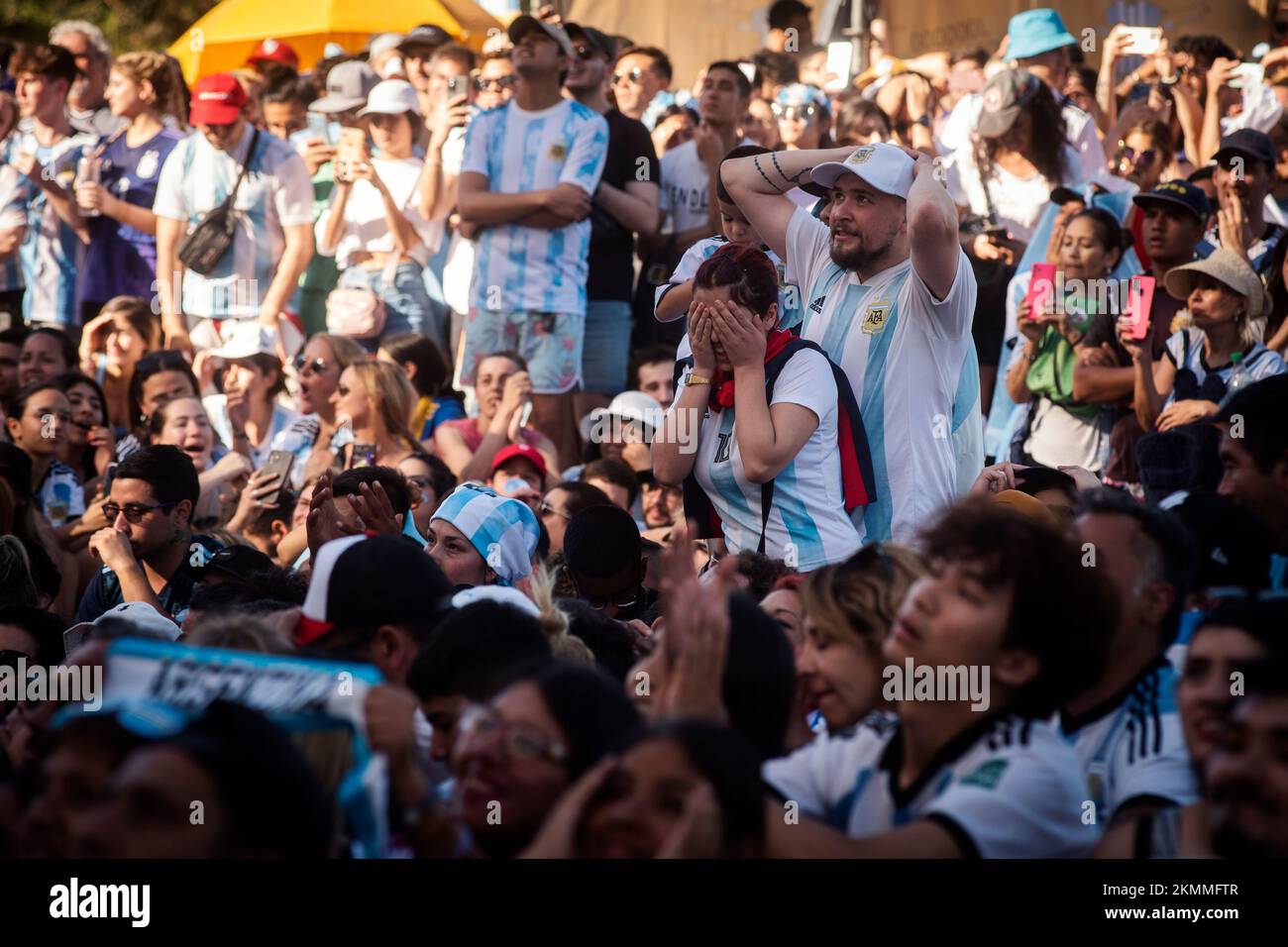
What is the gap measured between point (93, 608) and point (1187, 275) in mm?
4388

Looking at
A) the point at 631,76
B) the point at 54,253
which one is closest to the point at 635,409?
the point at 631,76

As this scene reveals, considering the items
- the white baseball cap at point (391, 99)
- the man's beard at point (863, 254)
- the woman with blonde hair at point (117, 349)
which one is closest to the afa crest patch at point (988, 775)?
the man's beard at point (863, 254)

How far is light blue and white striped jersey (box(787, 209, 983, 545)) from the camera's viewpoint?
532 cm

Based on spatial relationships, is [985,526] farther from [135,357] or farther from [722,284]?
[135,357]

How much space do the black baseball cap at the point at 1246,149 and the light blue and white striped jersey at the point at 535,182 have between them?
2985 mm

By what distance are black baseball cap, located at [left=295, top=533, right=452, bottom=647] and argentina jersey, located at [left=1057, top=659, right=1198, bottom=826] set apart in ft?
4.88

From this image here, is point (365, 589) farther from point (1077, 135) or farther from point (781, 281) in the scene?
point (1077, 135)

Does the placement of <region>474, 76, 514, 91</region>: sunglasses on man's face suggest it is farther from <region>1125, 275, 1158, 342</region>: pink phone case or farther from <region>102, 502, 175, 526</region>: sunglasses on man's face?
<region>1125, 275, 1158, 342</region>: pink phone case

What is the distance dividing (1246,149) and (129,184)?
629 cm

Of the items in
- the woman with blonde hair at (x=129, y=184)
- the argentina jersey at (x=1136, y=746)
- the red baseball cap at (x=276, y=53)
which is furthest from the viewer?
the red baseball cap at (x=276, y=53)

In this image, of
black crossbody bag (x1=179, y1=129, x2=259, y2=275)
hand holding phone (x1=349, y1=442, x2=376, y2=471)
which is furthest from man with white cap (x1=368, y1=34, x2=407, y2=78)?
hand holding phone (x1=349, y1=442, x2=376, y2=471)

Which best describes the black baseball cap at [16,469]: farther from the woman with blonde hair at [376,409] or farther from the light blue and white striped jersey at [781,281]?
the light blue and white striped jersey at [781,281]

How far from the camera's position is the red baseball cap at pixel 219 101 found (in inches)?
382
